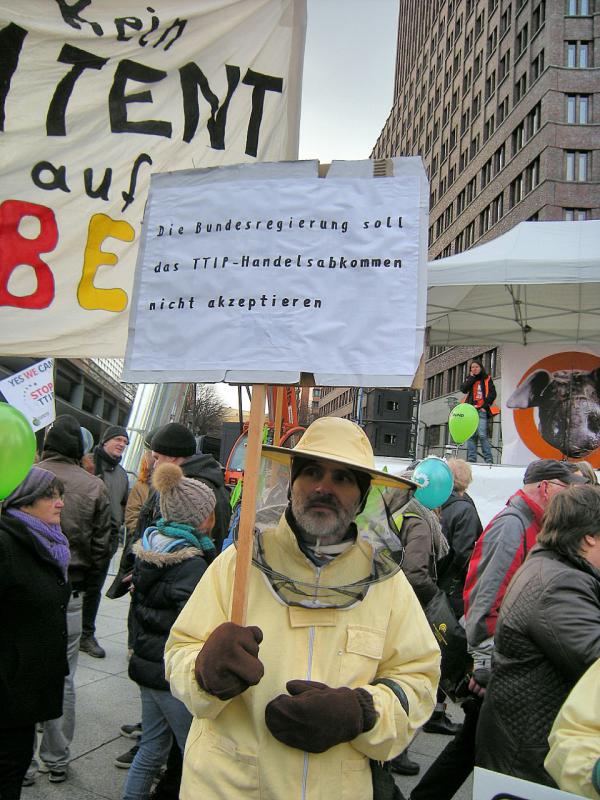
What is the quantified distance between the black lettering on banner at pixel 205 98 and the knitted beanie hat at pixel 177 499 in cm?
150

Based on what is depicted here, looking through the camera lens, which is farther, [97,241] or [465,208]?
[465,208]

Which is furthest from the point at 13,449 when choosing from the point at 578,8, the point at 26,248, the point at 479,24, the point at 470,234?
the point at 479,24

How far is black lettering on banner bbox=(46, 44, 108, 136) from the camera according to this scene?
2.51 metres

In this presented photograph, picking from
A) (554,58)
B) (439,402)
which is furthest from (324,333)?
(439,402)

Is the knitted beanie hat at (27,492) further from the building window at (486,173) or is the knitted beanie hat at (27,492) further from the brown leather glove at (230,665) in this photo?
the building window at (486,173)

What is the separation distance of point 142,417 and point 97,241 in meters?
10.0

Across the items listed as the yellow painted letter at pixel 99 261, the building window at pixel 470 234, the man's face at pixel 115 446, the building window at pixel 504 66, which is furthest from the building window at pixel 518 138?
the yellow painted letter at pixel 99 261

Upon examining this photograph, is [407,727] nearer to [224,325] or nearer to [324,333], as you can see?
[324,333]

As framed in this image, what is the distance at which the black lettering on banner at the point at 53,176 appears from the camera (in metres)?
2.46

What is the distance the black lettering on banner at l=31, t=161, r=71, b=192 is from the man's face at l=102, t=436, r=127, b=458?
3.97m

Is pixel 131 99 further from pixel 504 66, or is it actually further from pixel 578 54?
pixel 504 66

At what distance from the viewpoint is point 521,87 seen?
3738 cm

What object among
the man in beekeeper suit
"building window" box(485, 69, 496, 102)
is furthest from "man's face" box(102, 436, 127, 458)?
"building window" box(485, 69, 496, 102)

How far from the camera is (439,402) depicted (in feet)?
148
